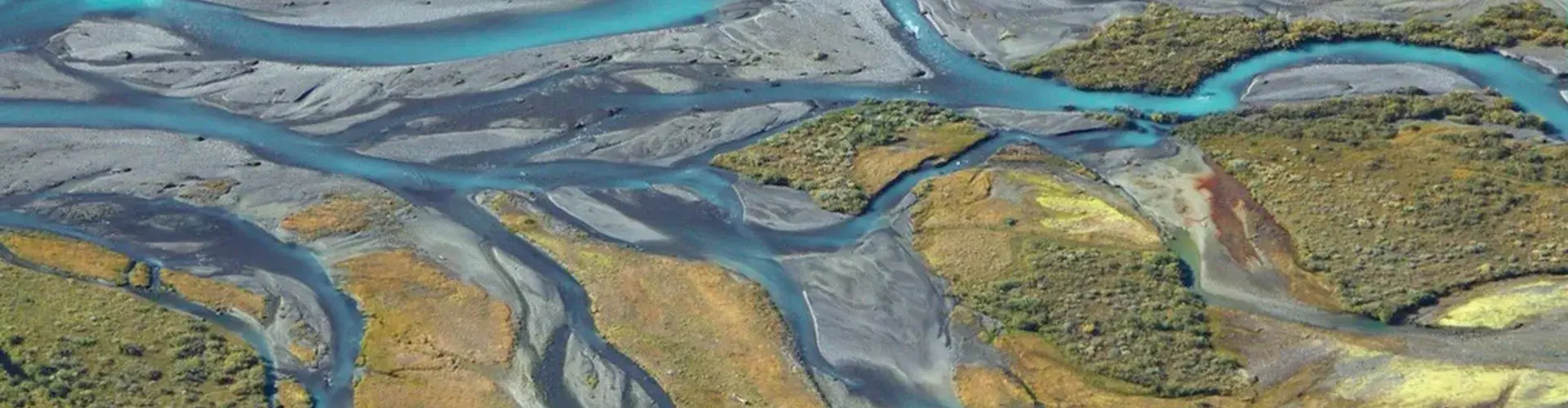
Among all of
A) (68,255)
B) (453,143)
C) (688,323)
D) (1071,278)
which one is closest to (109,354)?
(68,255)

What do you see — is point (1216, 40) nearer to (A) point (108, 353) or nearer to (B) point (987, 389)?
(B) point (987, 389)

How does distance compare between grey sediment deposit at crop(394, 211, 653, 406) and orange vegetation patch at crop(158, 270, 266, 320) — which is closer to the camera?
grey sediment deposit at crop(394, 211, 653, 406)

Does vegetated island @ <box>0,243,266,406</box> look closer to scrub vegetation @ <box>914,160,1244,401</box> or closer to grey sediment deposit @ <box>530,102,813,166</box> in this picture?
grey sediment deposit @ <box>530,102,813,166</box>

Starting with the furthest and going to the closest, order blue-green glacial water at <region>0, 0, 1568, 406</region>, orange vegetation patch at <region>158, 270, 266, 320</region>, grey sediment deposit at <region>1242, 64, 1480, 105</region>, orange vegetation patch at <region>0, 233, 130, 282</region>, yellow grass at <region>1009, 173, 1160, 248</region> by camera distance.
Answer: grey sediment deposit at <region>1242, 64, 1480, 105</region>, orange vegetation patch at <region>0, 233, 130, 282</region>, yellow grass at <region>1009, 173, 1160, 248</region>, blue-green glacial water at <region>0, 0, 1568, 406</region>, orange vegetation patch at <region>158, 270, 266, 320</region>

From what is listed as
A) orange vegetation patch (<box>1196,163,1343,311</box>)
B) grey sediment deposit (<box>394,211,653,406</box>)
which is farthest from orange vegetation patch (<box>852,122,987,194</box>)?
grey sediment deposit (<box>394,211,653,406</box>)

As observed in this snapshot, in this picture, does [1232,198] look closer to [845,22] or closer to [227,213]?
[845,22]

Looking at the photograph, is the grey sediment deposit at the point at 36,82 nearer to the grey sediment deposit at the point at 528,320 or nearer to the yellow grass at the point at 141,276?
the yellow grass at the point at 141,276
